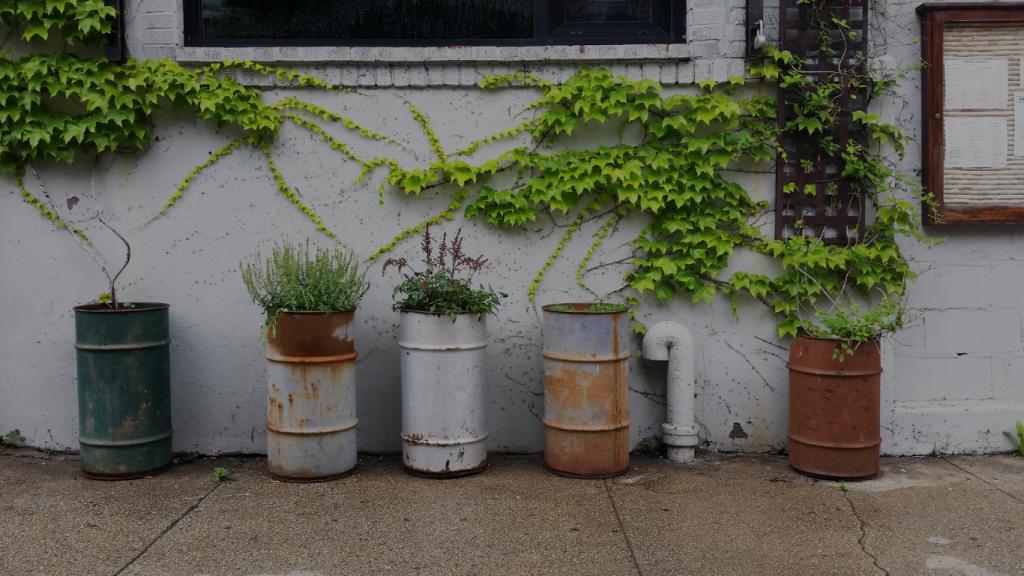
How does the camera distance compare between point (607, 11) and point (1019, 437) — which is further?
point (607, 11)

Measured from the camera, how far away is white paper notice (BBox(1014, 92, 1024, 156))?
4.56 meters

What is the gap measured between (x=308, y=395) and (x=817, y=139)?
334 cm

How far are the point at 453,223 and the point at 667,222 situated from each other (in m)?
1.31

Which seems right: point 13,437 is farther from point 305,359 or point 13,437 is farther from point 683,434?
point 683,434

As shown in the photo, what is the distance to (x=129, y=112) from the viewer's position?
4457 mm

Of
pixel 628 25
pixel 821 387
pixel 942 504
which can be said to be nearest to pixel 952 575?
pixel 942 504

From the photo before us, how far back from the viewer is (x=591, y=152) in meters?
4.62

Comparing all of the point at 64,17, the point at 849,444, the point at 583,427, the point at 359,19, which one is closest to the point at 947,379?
the point at 849,444

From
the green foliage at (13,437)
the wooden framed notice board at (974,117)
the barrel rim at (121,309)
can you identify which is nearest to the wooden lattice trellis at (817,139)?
the wooden framed notice board at (974,117)

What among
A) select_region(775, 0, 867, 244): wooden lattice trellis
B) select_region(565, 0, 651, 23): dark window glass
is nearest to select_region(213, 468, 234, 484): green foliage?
select_region(565, 0, 651, 23): dark window glass

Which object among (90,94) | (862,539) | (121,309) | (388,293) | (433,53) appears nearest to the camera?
(862,539)

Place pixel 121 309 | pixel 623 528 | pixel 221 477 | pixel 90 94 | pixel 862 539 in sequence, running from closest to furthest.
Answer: pixel 862 539 → pixel 623 528 → pixel 221 477 → pixel 121 309 → pixel 90 94

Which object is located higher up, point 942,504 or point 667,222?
point 667,222

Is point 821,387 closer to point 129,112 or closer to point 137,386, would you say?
point 137,386
